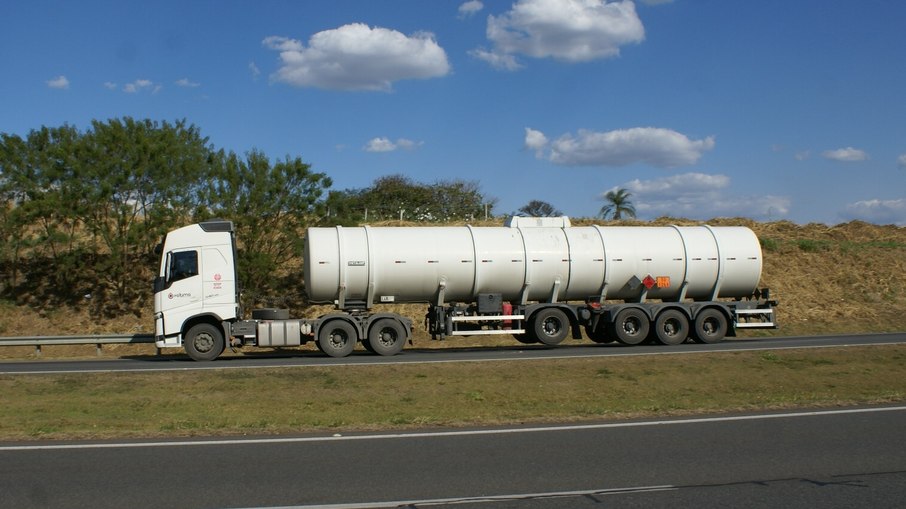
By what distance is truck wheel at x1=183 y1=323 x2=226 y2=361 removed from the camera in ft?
67.1

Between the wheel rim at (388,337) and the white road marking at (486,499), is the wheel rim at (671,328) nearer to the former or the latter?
the wheel rim at (388,337)

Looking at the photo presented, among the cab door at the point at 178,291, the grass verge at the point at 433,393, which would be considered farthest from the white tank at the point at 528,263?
the grass verge at the point at 433,393

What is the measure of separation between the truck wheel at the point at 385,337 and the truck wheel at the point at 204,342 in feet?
12.5

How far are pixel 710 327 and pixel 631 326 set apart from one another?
2.40 metres

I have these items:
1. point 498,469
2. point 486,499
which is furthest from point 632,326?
point 486,499

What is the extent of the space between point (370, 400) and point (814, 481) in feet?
25.6


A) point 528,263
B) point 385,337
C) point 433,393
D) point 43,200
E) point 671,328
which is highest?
point 43,200

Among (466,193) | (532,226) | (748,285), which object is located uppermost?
(466,193)

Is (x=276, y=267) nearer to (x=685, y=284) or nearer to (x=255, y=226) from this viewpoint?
(x=255, y=226)

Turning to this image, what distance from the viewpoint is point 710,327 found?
23750 millimetres

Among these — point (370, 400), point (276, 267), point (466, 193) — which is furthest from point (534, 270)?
point (466, 193)

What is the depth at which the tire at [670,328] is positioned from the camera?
917 inches

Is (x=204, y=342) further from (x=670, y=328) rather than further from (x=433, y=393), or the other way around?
(x=670, y=328)

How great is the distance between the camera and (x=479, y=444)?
9.52 m
